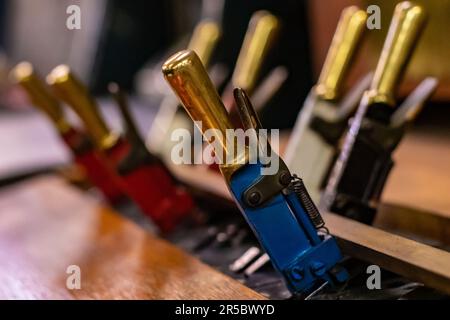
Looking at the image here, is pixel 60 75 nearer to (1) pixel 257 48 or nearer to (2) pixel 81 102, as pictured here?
(2) pixel 81 102

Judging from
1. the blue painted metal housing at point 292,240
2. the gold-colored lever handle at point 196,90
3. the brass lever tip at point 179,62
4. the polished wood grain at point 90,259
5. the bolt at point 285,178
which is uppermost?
the brass lever tip at point 179,62

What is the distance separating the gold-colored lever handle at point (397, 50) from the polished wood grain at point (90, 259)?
0.20 meters

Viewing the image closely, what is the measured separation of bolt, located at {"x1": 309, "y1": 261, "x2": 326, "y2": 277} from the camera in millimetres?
495

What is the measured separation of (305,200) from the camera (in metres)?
0.49


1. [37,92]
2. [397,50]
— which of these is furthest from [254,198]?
[37,92]

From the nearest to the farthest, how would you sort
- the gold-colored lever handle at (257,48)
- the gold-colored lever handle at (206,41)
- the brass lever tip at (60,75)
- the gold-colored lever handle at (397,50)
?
the gold-colored lever handle at (397,50)
the brass lever tip at (60,75)
the gold-colored lever handle at (257,48)
the gold-colored lever handle at (206,41)

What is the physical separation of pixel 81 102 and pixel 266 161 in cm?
30

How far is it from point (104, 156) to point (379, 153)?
315 mm

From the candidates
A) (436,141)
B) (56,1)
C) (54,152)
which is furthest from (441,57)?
(56,1)

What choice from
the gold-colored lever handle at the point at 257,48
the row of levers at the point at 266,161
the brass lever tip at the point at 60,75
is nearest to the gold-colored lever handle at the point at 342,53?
the row of levers at the point at 266,161

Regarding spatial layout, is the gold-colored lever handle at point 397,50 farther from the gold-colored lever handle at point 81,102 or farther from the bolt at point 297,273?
the gold-colored lever handle at point 81,102

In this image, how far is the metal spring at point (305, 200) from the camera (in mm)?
485

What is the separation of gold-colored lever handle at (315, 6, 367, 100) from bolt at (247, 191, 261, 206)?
201 millimetres
